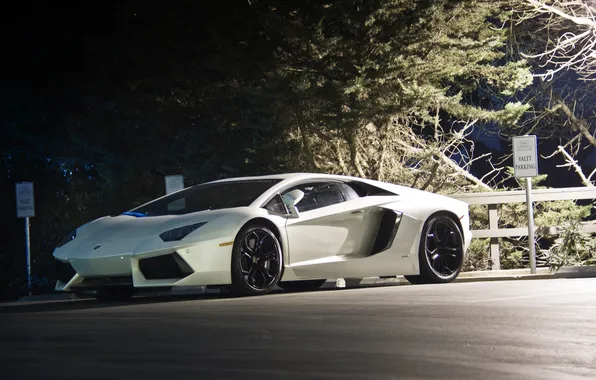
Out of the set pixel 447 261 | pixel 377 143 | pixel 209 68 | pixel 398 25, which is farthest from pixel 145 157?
pixel 447 261

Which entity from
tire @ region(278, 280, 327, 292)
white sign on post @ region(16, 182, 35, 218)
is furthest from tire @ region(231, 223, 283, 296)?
white sign on post @ region(16, 182, 35, 218)

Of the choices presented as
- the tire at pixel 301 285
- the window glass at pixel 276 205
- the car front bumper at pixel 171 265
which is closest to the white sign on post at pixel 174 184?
the tire at pixel 301 285

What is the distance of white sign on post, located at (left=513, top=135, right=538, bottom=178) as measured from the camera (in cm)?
1628

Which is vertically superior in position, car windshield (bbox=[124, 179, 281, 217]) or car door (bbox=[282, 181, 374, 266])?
car windshield (bbox=[124, 179, 281, 217])

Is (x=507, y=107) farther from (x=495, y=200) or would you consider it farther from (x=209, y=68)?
(x=209, y=68)

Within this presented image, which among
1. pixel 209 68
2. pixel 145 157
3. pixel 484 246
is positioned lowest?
pixel 484 246

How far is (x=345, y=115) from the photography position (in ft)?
58.4

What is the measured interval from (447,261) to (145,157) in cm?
847

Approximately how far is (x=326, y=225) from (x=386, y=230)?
0.90 meters

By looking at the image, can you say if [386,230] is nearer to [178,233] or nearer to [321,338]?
[178,233]

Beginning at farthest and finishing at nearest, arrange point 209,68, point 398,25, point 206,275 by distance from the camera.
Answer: point 209,68
point 398,25
point 206,275

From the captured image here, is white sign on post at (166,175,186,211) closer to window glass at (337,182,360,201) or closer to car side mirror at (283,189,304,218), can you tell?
window glass at (337,182,360,201)

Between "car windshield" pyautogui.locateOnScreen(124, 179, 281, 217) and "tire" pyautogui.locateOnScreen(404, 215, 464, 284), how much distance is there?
2.10 m

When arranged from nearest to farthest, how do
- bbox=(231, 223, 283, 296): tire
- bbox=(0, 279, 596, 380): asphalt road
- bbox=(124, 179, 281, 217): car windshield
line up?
bbox=(0, 279, 596, 380): asphalt road < bbox=(231, 223, 283, 296): tire < bbox=(124, 179, 281, 217): car windshield
